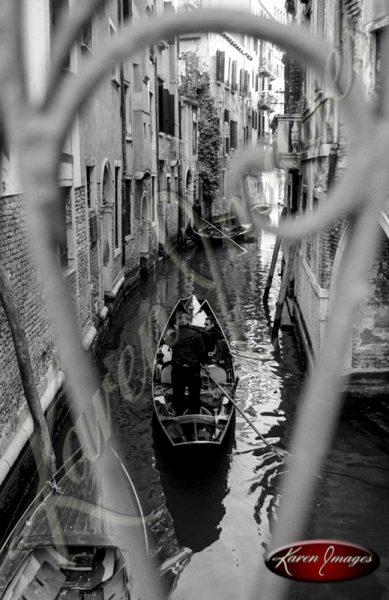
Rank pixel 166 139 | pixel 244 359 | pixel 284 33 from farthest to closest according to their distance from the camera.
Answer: pixel 166 139, pixel 244 359, pixel 284 33

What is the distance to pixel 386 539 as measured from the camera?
462 centimetres

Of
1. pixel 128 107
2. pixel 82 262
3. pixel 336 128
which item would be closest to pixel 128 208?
pixel 128 107

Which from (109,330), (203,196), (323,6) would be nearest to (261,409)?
(109,330)

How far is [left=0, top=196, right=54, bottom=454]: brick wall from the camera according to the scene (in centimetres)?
474

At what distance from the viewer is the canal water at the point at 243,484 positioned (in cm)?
432

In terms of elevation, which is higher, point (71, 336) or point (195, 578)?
point (71, 336)

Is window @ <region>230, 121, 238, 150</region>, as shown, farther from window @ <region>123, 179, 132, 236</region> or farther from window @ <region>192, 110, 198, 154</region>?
window @ <region>123, 179, 132, 236</region>

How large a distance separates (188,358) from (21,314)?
1.51 metres

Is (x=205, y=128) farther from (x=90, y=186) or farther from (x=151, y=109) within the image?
(x=90, y=186)

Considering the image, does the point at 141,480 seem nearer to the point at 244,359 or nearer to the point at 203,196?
the point at 244,359

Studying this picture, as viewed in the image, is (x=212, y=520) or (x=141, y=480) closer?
(x=212, y=520)

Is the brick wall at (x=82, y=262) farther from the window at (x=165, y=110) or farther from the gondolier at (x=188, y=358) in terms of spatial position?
the window at (x=165, y=110)

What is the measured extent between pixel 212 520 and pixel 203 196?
2033 cm

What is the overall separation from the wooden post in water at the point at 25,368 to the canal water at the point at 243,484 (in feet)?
2.88
